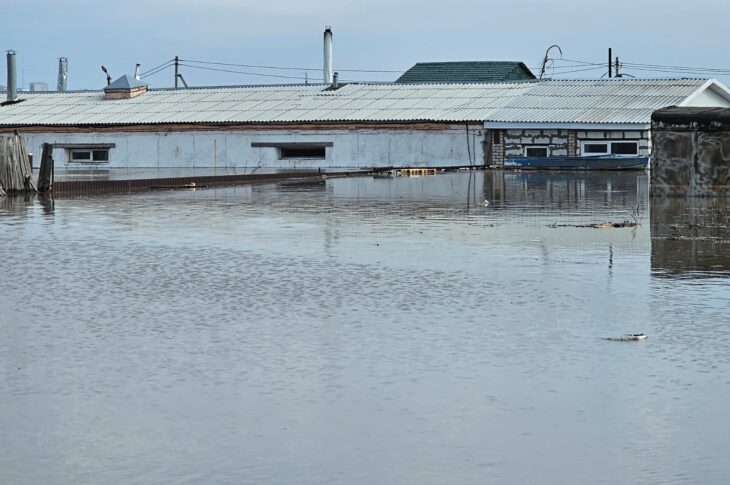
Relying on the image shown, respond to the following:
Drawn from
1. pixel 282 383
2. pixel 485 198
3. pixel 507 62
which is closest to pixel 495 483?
pixel 282 383

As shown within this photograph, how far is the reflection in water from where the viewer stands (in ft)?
39.6

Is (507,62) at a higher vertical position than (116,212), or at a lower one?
higher

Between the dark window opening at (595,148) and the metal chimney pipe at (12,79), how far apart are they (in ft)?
100

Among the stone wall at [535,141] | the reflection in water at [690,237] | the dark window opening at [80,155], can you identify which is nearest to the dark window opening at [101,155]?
the dark window opening at [80,155]

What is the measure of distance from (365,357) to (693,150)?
625 inches

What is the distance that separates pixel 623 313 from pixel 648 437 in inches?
147

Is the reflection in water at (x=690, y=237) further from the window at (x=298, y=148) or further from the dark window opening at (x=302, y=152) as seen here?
the dark window opening at (x=302, y=152)

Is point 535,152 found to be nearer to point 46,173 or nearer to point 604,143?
point 604,143

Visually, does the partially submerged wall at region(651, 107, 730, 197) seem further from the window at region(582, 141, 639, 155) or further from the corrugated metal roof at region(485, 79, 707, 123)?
the window at region(582, 141, 639, 155)

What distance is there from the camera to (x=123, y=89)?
6238cm

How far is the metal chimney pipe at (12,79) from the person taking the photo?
64.6m

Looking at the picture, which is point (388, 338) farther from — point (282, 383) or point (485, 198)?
point (485, 198)

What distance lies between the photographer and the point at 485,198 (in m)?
25.0

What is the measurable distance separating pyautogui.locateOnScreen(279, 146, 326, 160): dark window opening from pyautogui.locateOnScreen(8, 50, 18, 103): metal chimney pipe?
57.8ft
